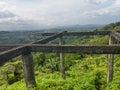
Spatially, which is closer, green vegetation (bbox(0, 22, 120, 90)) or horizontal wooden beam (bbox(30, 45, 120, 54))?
horizontal wooden beam (bbox(30, 45, 120, 54))

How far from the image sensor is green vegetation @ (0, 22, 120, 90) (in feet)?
37.9

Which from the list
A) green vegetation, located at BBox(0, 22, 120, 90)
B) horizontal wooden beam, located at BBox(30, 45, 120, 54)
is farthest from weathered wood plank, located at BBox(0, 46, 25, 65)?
green vegetation, located at BBox(0, 22, 120, 90)

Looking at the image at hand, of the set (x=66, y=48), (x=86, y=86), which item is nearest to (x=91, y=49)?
(x=66, y=48)

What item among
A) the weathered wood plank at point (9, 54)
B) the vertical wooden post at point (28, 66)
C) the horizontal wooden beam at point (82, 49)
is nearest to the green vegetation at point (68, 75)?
the vertical wooden post at point (28, 66)

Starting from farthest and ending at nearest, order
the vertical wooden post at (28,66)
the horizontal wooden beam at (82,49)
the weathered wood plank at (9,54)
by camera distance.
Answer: the vertical wooden post at (28,66)
the horizontal wooden beam at (82,49)
the weathered wood plank at (9,54)

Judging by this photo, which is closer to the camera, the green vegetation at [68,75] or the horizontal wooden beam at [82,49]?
the horizontal wooden beam at [82,49]

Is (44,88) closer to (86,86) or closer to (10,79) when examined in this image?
(86,86)

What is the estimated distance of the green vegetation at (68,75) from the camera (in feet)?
37.9

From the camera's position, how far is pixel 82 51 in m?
7.92

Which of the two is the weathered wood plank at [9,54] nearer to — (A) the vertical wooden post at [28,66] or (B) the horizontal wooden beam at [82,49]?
(A) the vertical wooden post at [28,66]

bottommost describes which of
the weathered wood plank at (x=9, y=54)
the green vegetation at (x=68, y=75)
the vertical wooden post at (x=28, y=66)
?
the green vegetation at (x=68, y=75)

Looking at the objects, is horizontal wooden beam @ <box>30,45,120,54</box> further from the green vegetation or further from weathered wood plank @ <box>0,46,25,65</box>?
the green vegetation

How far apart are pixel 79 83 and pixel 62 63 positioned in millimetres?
4759

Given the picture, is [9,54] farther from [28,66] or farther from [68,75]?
[68,75]
